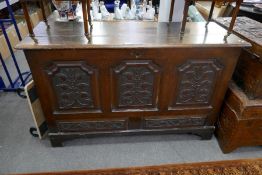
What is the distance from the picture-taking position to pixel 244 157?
1.56 m

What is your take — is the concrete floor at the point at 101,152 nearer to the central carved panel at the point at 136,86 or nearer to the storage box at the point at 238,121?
the storage box at the point at 238,121

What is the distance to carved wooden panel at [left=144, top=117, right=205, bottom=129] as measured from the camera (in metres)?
1.54

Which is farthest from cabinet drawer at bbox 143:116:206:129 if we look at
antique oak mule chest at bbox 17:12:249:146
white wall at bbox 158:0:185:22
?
white wall at bbox 158:0:185:22

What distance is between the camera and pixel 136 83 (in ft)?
4.32

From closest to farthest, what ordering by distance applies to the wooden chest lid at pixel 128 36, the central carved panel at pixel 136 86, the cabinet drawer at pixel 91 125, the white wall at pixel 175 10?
the wooden chest lid at pixel 128 36 < the central carved panel at pixel 136 86 < the cabinet drawer at pixel 91 125 < the white wall at pixel 175 10

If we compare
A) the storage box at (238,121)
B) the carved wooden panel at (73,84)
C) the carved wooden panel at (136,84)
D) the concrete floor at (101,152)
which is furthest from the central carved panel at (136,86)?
the storage box at (238,121)

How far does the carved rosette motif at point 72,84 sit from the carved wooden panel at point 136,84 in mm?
175

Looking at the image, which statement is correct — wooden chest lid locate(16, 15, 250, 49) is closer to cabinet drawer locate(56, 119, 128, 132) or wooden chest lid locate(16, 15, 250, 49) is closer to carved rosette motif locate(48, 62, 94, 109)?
carved rosette motif locate(48, 62, 94, 109)

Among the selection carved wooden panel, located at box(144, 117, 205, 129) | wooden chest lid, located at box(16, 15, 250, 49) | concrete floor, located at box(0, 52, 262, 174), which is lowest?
concrete floor, located at box(0, 52, 262, 174)

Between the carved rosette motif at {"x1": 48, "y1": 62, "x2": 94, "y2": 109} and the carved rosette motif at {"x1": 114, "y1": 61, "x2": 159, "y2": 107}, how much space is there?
188 mm

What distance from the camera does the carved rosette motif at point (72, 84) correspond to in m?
1.21

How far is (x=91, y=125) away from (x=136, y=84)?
1.55ft

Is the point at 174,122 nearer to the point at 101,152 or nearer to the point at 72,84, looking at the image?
the point at 101,152

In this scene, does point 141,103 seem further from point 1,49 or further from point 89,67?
point 1,49
